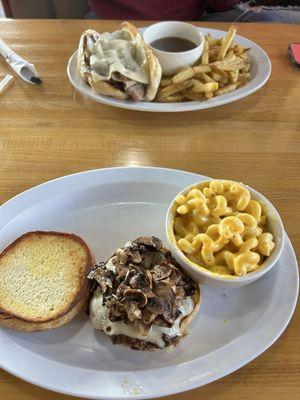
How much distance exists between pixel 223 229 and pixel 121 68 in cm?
70

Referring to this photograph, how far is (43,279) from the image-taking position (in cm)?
86

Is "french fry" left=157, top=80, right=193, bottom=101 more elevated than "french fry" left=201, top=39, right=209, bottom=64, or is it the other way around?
"french fry" left=201, top=39, right=209, bottom=64

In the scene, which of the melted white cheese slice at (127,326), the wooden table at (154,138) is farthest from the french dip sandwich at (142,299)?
the wooden table at (154,138)

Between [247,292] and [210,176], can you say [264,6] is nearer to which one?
[210,176]

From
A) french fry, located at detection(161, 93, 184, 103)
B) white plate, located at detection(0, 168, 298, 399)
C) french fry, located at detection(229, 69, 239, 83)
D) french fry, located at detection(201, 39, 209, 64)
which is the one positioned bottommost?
white plate, located at detection(0, 168, 298, 399)

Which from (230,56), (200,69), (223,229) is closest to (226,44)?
(230,56)

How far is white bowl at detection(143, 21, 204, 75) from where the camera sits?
133 cm

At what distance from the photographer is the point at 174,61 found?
1341 millimetres

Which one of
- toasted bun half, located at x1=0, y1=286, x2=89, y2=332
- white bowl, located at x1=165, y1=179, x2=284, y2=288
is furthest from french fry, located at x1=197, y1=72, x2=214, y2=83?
toasted bun half, located at x1=0, y1=286, x2=89, y2=332

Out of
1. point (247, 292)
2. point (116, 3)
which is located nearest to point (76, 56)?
point (116, 3)

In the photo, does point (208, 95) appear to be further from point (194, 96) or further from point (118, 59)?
point (118, 59)

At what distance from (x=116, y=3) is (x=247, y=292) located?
5.62 ft

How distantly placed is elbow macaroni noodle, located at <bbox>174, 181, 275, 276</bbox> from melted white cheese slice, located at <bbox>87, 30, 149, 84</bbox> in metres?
0.55

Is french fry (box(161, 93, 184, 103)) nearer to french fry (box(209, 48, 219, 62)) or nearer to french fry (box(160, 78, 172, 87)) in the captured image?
french fry (box(160, 78, 172, 87))
